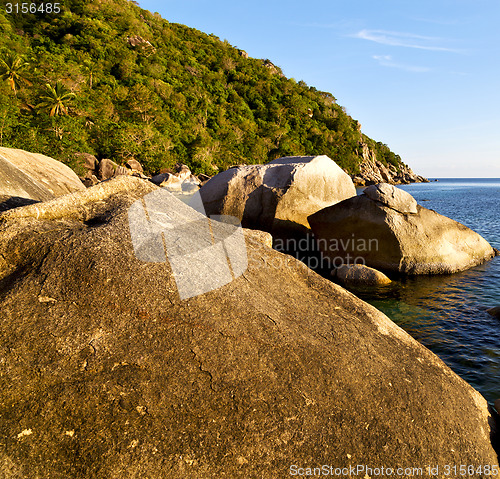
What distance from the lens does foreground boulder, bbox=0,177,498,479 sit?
90.8 inches

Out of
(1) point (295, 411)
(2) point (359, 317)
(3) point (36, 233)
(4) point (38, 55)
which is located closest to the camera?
(1) point (295, 411)

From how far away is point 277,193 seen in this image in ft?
41.9

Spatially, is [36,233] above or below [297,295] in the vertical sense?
above

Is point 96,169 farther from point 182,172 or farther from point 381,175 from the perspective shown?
point 381,175

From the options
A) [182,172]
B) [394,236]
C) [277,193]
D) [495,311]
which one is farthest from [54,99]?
[495,311]

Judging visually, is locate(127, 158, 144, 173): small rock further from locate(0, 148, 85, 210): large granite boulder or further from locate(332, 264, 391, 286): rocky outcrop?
locate(332, 264, 391, 286): rocky outcrop

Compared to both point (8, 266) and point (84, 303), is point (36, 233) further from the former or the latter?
point (84, 303)

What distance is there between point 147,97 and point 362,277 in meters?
49.3

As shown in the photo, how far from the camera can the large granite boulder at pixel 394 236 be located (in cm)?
1109

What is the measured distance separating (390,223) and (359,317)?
25.6 ft

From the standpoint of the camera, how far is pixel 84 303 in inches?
118

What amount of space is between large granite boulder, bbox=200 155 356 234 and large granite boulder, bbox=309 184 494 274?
4.84 feet

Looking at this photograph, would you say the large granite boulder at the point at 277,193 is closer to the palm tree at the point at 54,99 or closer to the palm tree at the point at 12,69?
the palm tree at the point at 54,99

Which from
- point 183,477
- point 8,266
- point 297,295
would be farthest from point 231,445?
point 8,266
